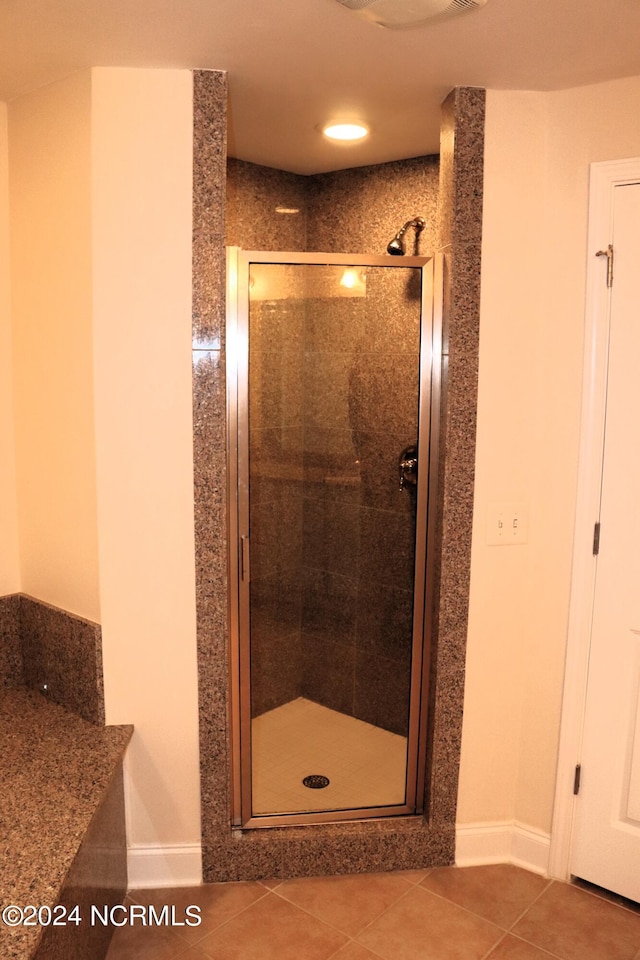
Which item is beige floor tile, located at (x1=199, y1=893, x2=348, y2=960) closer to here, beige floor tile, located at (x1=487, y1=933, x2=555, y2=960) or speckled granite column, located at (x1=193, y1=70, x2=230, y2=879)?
speckled granite column, located at (x1=193, y1=70, x2=230, y2=879)

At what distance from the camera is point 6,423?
7.78 ft

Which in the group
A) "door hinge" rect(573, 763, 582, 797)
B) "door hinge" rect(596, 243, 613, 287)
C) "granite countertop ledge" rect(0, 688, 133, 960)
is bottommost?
"door hinge" rect(573, 763, 582, 797)

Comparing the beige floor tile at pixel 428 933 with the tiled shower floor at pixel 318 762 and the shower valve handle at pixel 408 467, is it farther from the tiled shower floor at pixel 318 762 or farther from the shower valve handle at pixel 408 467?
the shower valve handle at pixel 408 467

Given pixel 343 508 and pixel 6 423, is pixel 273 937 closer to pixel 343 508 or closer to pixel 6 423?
pixel 343 508

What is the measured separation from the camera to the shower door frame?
219 cm

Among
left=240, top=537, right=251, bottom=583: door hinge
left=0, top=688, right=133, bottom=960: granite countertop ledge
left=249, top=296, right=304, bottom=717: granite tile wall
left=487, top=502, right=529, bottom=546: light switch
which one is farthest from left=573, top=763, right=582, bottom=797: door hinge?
left=0, top=688, right=133, bottom=960: granite countertop ledge

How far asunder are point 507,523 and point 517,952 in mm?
1207

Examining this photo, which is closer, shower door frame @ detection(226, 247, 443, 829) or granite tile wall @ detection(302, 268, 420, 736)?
shower door frame @ detection(226, 247, 443, 829)

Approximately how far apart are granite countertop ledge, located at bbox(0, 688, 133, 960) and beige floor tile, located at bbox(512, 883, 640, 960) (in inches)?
51.2

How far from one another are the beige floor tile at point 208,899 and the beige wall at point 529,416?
0.73 m

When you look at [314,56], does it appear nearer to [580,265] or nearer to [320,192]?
[580,265]

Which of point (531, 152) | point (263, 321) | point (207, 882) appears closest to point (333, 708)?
point (207, 882)

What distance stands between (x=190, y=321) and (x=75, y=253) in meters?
0.38

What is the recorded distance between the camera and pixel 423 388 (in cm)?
231
